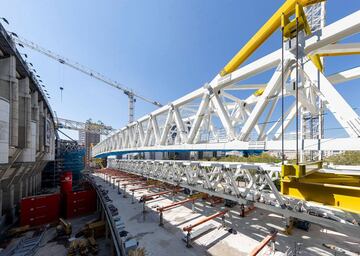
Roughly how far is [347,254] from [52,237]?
20.7m

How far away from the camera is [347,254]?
→ 21.2ft

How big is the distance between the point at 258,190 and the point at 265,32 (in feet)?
20.8

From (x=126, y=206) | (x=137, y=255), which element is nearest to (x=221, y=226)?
(x=137, y=255)

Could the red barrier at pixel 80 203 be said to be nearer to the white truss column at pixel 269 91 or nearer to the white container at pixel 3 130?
the white container at pixel 3 130

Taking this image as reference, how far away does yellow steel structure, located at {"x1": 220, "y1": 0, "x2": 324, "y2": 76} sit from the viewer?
5.11 metres

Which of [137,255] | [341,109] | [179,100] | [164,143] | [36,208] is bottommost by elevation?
[36,208]

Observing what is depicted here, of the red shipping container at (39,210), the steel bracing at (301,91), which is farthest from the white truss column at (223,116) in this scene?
the red shipping container at (39,210)

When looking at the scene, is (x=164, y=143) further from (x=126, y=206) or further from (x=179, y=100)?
(x=126, y=206)

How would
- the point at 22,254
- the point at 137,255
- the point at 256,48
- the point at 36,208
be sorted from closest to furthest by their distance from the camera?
1. the point at 137,255
2. the point at 256,48
3. the point at 22,254
4. the point at 36,208

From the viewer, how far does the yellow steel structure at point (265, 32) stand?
511 centimetres

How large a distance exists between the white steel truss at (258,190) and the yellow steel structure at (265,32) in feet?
15.0

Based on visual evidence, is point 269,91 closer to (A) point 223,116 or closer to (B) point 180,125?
(A) point 223,116

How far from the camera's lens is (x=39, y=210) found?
17453 millimetres

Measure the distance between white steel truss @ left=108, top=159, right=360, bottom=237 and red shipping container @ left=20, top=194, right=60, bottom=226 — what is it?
15400 millimetres
